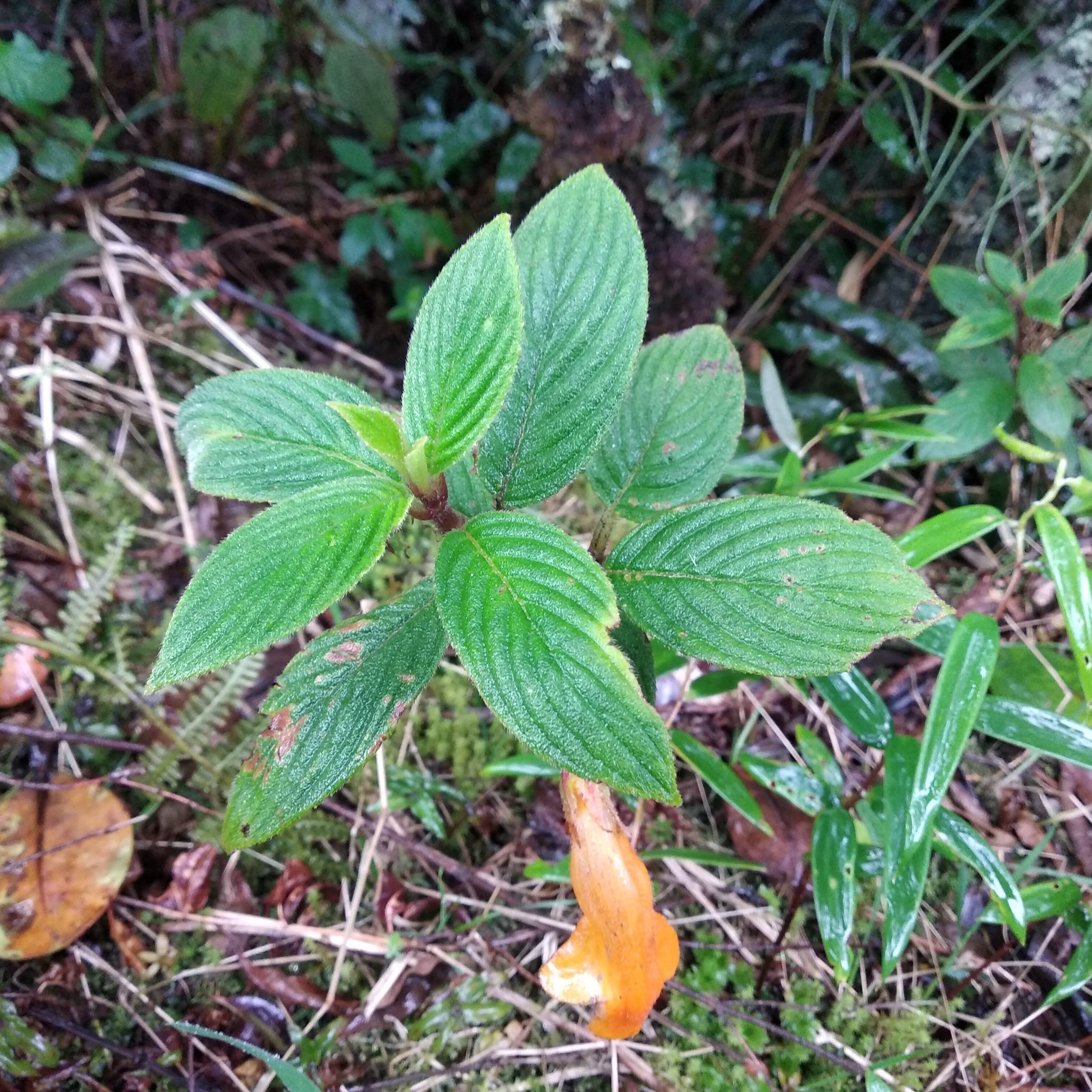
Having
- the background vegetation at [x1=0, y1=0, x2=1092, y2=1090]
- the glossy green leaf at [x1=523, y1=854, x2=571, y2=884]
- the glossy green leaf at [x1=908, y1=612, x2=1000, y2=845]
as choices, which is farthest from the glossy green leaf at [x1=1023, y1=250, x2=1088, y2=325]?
the glossy green leaf at [x1=523, y1=854, x2=571, y2=884]

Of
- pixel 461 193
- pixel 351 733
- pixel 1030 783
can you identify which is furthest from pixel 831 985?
pixel 461 193

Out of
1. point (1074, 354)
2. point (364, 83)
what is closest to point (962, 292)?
point (1074, 354)

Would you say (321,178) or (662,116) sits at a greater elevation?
(662,116)

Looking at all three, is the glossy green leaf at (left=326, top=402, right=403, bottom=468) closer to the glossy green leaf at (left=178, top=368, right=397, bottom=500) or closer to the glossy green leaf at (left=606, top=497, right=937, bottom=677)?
the glossy green leaf at (left=178, top=368, right=397, bottom=500)

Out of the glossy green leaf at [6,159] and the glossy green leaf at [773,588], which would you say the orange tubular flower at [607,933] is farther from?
the glossy green leaf at [6,159]

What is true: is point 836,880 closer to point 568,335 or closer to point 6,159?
point 568,335

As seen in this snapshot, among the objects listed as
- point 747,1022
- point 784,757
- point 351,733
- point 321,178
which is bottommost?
point 747,1022

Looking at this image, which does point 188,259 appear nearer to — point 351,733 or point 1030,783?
point 351,733
